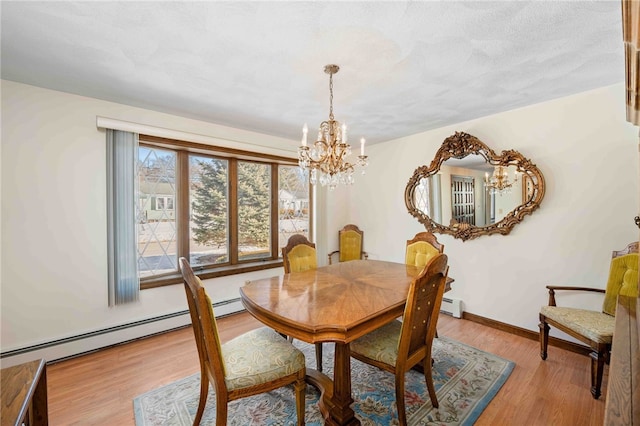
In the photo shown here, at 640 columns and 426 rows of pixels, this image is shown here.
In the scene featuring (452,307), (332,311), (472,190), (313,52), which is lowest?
(452,307)

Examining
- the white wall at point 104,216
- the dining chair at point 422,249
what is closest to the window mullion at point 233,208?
the white wall at point 104,216

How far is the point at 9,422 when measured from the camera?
0.75m

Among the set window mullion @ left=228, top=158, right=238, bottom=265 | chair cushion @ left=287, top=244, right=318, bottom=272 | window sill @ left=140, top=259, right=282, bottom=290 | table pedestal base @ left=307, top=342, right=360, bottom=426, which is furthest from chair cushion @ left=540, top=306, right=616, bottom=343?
window mullion @ left=228, top=158, right=238, bottom=265

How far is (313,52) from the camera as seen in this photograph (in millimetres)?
1735

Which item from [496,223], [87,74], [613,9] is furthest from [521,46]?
[87,74]

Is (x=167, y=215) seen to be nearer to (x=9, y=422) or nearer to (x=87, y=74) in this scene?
A: (x=87, y=74)

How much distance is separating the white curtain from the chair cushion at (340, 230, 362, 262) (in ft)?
9.19

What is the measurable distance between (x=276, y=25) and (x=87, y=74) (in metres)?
1.59

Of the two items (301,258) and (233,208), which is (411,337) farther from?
(233,208)

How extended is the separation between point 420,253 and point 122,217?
3.00m

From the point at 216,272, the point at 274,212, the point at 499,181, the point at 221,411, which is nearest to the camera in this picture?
the point at 221,411

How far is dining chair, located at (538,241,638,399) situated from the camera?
5.90 ft

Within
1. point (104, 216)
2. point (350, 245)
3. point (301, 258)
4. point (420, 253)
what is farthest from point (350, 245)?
point (104, 216)

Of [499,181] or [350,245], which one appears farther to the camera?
[350,245]
